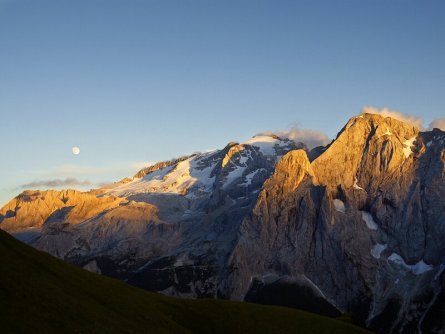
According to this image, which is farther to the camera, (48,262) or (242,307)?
(242,307)

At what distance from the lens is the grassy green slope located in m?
63.5

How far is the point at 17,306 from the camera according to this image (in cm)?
6200

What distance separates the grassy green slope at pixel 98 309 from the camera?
63469mm

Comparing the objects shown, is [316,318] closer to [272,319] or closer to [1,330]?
[272,319]

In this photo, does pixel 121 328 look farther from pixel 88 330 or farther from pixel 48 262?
pixel 48 262

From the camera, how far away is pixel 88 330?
65.9 meters

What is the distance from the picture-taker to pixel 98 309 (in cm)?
7844

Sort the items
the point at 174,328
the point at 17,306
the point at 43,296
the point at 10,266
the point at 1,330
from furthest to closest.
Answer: the point at 174,328 → the point at 10,266 → the point at 43,296 → the point at 17,306 → the point at 1,330

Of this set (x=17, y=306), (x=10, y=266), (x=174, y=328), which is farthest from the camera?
(x=174, y=328)

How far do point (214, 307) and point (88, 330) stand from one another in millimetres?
52698

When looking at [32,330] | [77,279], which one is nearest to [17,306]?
[32,330]

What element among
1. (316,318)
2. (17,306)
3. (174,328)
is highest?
(17,306)

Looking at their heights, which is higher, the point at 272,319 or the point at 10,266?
the point at 10,266

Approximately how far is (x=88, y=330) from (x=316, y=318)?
213 feet
